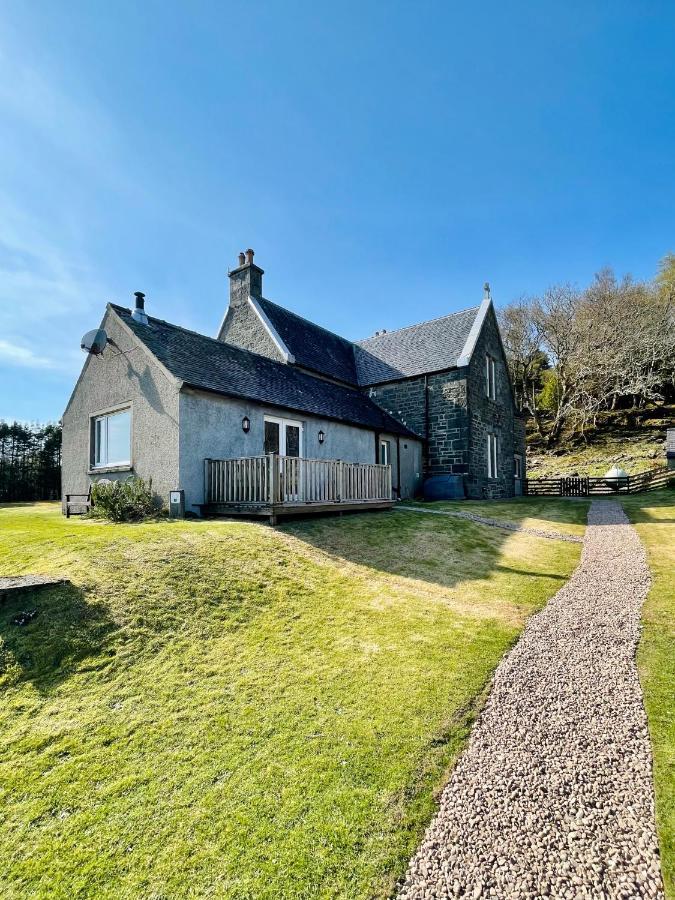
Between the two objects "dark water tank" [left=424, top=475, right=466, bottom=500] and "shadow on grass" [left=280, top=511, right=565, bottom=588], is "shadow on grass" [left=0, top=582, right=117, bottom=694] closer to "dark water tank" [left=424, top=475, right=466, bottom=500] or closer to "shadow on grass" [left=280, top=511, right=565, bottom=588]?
"shadow on grass" [left=280, top=511, right=565, bottom=588]

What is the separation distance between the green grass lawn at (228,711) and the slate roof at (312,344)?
43.4ft

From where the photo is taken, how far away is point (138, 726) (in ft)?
12.1

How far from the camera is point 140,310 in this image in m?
13.3

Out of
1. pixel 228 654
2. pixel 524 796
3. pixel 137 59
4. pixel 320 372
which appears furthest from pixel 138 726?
pixel 320 372

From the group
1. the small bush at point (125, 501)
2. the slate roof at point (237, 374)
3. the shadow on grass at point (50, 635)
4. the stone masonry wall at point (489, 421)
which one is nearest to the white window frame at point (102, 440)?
the small bush at point (125, 501)

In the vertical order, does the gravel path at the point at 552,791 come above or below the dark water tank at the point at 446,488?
below

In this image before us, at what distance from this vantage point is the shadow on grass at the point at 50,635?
14.8ft

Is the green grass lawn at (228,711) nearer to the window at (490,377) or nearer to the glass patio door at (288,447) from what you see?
the glass patio door at (288,447)

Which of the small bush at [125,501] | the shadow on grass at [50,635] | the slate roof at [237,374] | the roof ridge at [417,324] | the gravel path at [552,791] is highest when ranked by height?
the roof ridge at [417,324]

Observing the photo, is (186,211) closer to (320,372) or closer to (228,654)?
(320,372)

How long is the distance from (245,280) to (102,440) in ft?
34.9

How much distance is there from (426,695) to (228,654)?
7.59ft

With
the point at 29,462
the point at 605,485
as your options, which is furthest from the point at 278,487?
the point at 605,485

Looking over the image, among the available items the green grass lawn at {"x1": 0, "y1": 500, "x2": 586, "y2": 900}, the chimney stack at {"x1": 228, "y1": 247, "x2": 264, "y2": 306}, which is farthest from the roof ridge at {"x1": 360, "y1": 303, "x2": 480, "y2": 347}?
the green grass lawn at {"x1": 0, "y1": 500, "x2": 586, "y2": 900}
